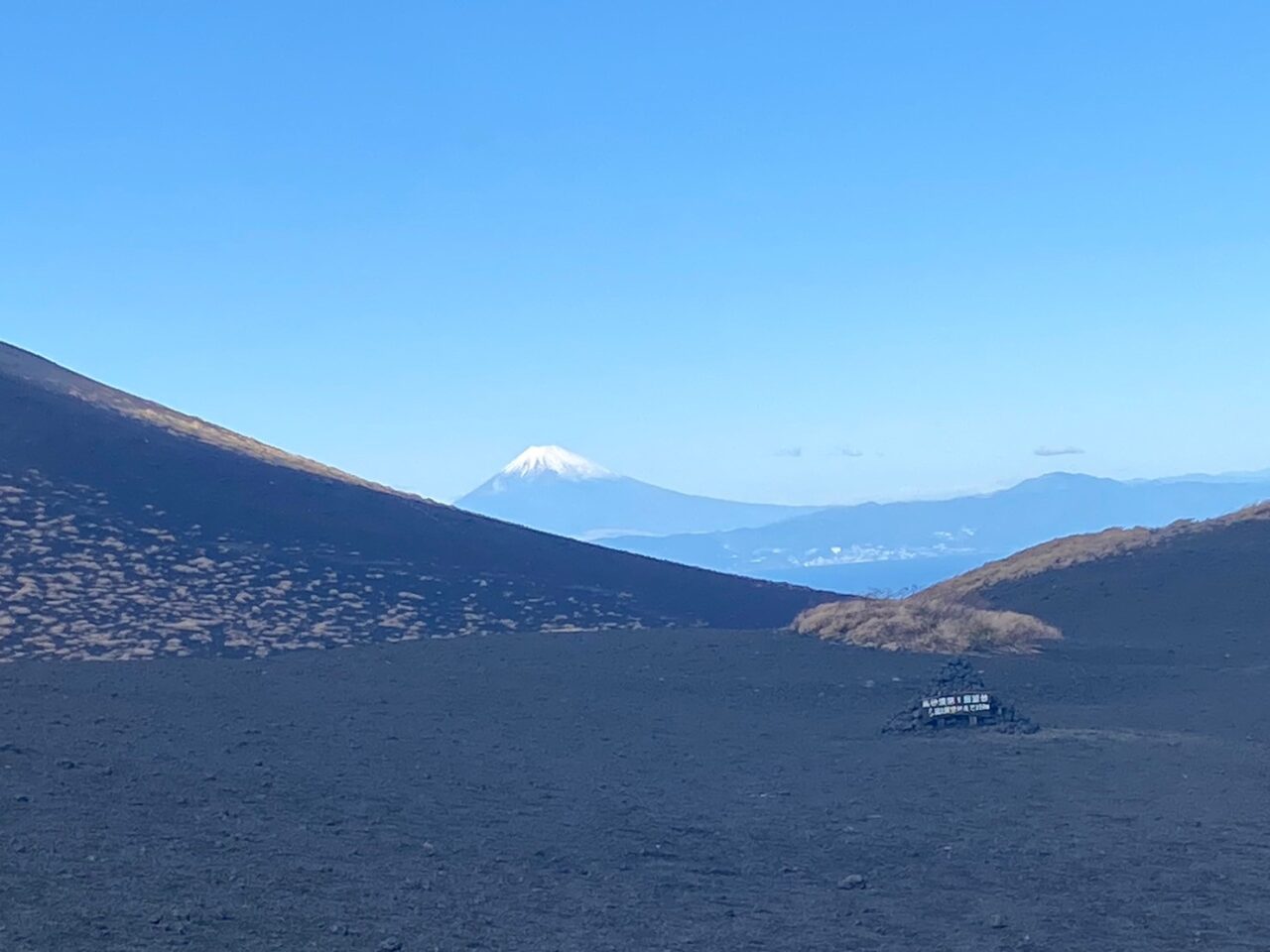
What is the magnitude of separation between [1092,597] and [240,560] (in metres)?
19.9

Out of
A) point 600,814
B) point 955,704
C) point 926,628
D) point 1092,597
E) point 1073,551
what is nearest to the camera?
point 600,814

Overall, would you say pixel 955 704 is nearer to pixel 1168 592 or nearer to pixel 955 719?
pixel 955 719

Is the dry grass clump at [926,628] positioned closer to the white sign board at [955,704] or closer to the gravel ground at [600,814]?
the gravel ground at [600,814]

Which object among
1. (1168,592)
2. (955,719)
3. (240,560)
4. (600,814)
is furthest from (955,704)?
(240,560)

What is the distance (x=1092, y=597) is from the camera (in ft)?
105

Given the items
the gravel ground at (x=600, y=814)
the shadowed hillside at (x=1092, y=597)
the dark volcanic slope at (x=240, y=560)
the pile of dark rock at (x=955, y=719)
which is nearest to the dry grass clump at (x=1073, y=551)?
the shadowed hillside at (x=1092, y=597)

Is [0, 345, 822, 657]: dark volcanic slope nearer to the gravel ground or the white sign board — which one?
the gravel ground

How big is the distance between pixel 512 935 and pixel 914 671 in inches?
581

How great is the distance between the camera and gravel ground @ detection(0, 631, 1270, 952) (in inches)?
315

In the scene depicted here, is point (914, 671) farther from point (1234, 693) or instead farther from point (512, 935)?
point (512, 935)

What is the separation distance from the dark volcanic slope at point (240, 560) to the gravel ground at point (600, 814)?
19.0 ft

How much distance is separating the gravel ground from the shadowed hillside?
175 inches

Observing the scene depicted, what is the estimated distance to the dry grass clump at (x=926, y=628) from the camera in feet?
79.7

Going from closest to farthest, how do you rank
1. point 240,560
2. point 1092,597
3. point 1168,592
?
point 240,560 → point 1168,592 → point 1092,597
